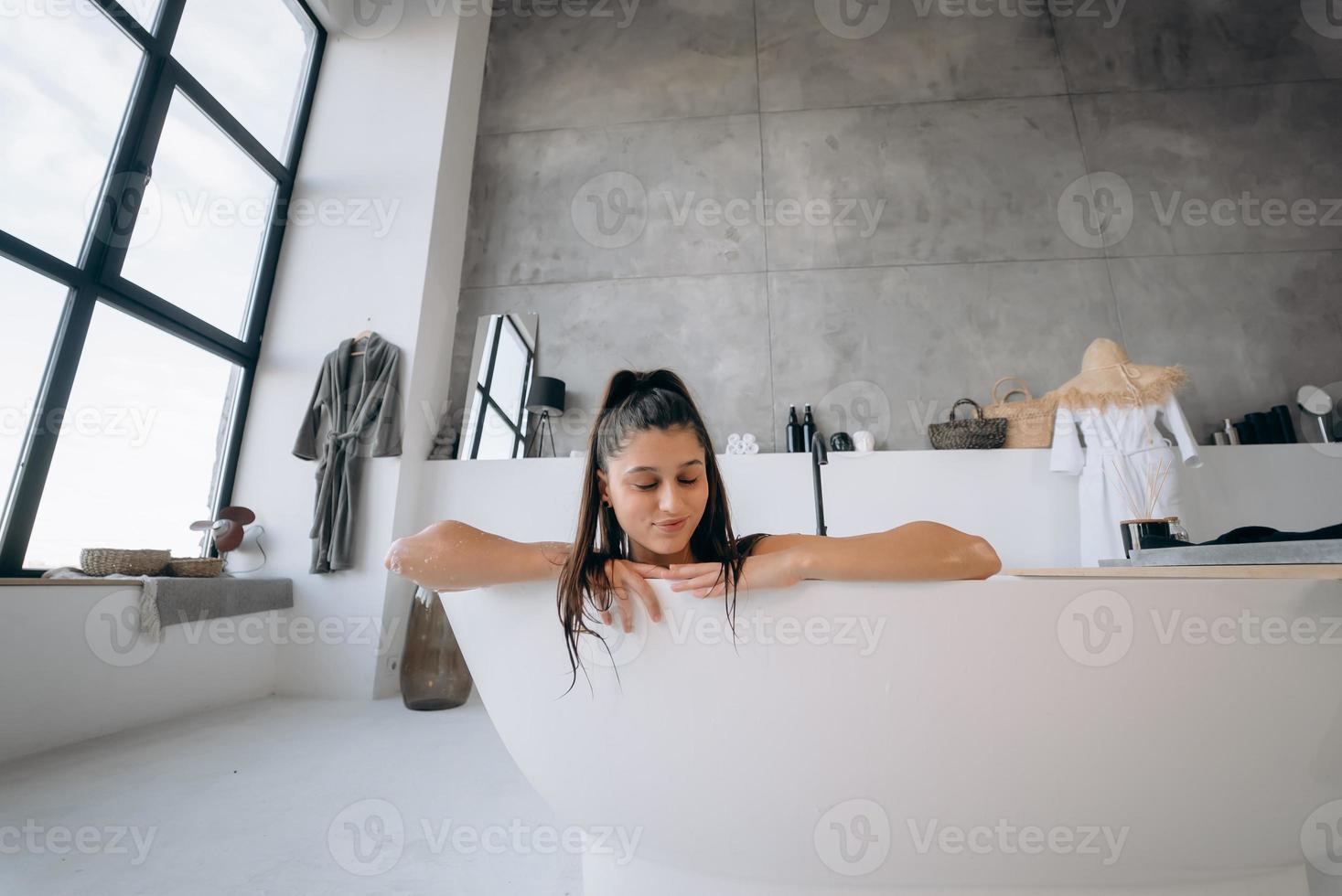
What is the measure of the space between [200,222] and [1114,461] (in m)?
4.15

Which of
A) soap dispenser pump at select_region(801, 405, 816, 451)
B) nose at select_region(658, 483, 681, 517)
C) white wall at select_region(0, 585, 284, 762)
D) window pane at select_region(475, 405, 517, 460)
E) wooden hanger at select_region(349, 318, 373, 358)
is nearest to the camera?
nose at select_region(658, 483, 681, 517)

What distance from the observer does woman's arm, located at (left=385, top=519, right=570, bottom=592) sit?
0.79 metres

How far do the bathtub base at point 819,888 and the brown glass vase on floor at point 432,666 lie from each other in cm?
159

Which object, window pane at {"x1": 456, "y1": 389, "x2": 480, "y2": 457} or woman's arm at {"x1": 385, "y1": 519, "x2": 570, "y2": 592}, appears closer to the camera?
woman's arm at {"x1": 385, "y1": 519, "x2": 570, "y2": 592}

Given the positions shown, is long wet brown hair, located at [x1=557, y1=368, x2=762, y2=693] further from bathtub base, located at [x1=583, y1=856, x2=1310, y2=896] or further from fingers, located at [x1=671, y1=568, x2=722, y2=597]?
bathtub base, located at [x1=583, y1=856, x2=1310, y2=896]

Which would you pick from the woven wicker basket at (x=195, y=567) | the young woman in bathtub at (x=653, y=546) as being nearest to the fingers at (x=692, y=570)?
the young woman in bathtub at (x=653, y=546)

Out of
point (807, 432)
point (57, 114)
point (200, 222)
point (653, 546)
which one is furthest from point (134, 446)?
point (807, 432)

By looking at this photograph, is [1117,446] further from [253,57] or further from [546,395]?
[253,57]

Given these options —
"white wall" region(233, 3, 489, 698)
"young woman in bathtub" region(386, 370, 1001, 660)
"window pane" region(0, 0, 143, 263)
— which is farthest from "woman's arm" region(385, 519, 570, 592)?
"window pane" region(0, 0, 143, 263)

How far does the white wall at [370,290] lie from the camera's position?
8.64 ft

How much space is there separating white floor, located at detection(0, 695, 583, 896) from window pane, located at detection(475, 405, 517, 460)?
1482 mm

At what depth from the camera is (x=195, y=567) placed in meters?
2.30

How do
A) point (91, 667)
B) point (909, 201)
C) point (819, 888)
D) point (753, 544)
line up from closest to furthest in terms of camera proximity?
point (819, 888)
point (753, 544)
point (91, 667)
point (909, 201)

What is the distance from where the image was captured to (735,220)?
348 cm
